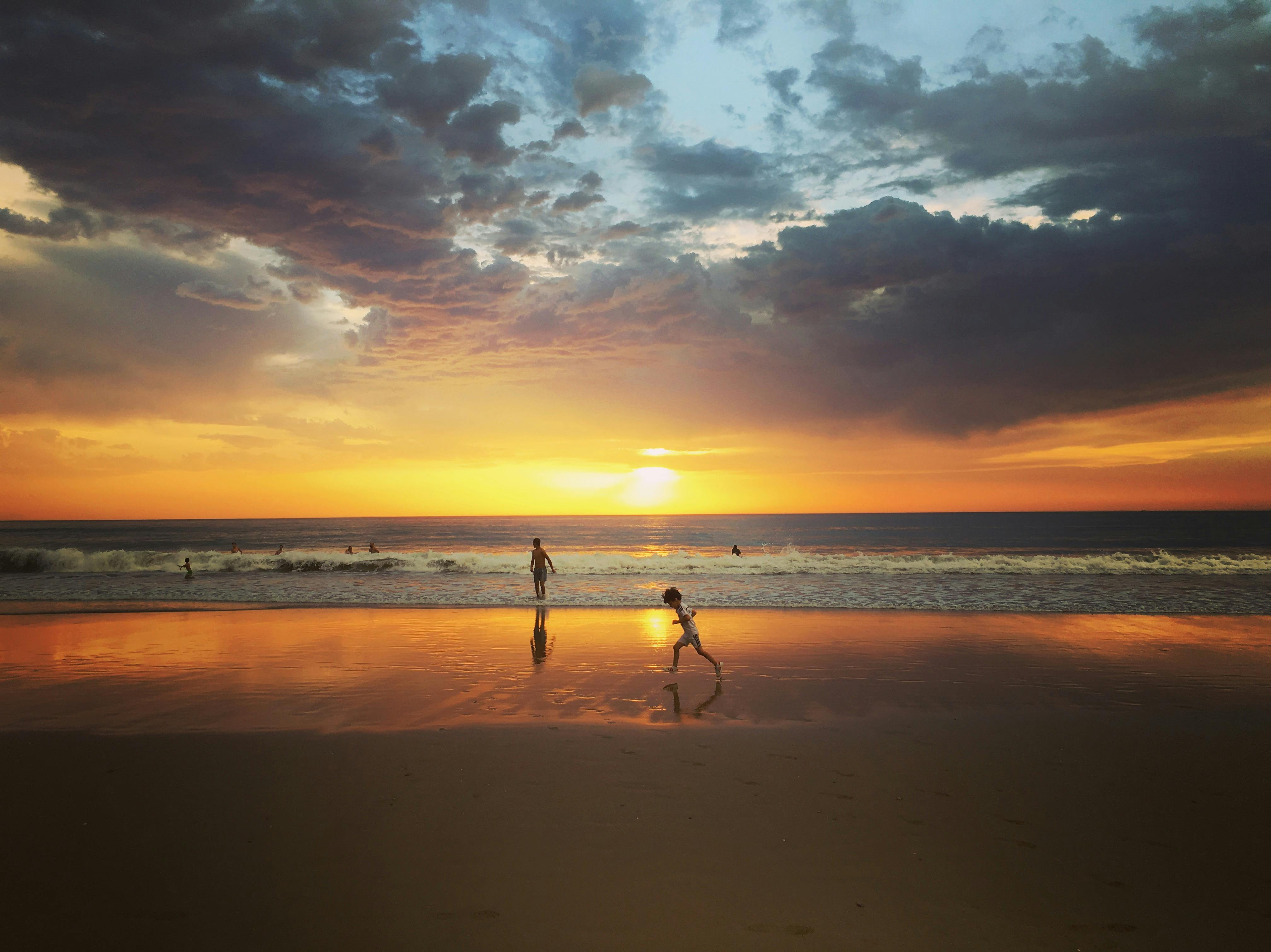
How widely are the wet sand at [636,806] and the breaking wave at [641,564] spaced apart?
22000mm

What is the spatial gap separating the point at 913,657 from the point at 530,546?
207ft

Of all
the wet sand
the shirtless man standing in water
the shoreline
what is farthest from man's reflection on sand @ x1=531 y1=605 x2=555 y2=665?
the shirtless man standing in water

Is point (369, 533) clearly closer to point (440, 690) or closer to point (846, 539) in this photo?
point (846, 539)

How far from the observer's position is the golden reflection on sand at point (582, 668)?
32.0ft

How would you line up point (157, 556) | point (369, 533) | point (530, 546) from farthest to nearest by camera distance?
point (369, 533)
point (530, 546)
point (157, 556)

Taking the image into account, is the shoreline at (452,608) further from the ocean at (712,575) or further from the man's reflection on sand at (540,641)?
the man's reflection on sand at (540,641)

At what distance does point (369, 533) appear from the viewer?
10481cm

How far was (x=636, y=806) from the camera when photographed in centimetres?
635

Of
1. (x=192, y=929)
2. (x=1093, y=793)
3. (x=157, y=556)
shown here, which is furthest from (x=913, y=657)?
(x=157, y=556)

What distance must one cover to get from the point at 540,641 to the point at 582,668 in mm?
3266

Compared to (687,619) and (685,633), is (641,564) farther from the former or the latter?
(687,619)

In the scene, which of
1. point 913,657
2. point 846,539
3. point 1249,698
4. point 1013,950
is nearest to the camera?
point 1013,950

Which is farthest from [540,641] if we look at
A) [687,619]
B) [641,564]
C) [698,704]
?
[641,564]

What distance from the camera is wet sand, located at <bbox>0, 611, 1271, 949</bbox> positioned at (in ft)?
15.0
